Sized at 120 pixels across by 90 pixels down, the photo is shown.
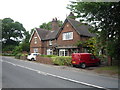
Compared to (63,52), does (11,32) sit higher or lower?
higher

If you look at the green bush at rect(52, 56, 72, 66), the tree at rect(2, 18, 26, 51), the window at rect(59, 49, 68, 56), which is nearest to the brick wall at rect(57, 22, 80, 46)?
the window at rect(59, 49, 68, 56)

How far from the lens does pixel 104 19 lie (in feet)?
49.5

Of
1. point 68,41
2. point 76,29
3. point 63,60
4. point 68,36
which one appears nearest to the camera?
point 63,60

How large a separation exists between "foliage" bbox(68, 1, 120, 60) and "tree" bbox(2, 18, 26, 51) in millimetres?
57600

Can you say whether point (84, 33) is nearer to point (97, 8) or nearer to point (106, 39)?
point (106, 39)

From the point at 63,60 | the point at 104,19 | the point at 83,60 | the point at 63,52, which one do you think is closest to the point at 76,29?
the point at 63,52

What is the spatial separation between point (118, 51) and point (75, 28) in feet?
51.5

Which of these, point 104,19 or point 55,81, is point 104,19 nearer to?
point 104,19

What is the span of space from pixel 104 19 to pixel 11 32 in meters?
62.8

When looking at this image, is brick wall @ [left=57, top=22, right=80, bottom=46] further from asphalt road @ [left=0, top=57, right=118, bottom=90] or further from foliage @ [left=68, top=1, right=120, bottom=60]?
asphalt road @ [left=0, top=57, right=118, bottom=90]

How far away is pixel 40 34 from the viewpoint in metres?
41.9

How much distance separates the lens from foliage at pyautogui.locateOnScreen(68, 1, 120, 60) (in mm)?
13570

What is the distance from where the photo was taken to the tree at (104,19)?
13.6 m

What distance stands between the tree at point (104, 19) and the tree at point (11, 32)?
5760 centimetres
